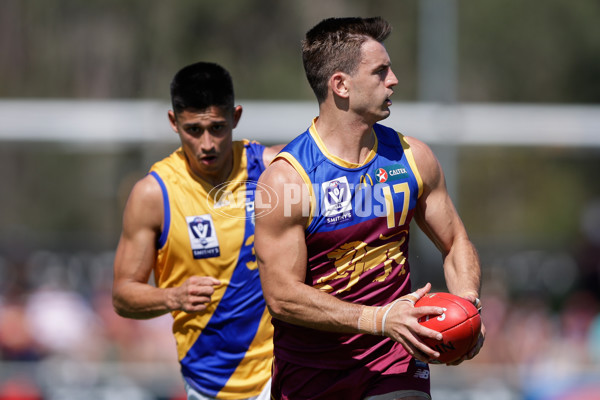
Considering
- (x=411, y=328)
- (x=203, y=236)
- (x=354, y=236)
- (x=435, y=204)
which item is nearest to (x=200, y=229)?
(x=203, y=236)

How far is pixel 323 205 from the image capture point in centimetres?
435

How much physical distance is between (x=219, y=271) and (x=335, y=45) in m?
Answer: 1.71

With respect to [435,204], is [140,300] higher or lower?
lower

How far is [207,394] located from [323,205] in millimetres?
1833

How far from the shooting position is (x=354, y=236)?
444cm

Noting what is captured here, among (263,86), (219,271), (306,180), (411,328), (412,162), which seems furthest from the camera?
(263,86)

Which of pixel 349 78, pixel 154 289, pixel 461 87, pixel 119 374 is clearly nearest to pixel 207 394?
pixel 154 289

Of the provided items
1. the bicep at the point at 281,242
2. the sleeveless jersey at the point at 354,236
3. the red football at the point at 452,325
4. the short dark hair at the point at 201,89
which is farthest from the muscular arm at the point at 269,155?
the red football at the point at 452,325

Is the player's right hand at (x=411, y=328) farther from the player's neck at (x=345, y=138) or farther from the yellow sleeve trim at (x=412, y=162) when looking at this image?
the player's neck at (x=345, y=138)

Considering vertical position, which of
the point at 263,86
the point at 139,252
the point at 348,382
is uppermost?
the point at 263,86

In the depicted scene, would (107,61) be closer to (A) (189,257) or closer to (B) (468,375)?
(B) (468,375)

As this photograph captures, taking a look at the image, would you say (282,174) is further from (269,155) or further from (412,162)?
(269,155)

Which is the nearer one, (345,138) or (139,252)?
(345,138)

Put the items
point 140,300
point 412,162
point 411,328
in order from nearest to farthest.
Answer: point 411,328, point 412,162, point 140,300
